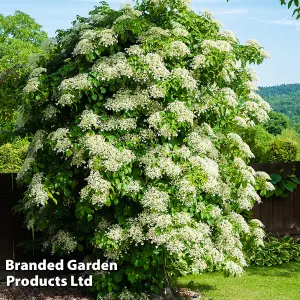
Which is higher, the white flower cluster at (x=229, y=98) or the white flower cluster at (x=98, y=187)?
the white flower cluster at (x=229, y=98)

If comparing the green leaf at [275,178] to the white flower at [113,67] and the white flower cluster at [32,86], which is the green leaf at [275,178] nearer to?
the white flower at [113,67]

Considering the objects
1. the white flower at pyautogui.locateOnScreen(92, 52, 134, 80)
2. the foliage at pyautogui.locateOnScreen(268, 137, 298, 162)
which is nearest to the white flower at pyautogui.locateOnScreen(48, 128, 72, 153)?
the white flower at pyautogui.locateOnScreen(92, 52, 134, 80)

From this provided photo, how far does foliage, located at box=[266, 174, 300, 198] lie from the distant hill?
116 feet

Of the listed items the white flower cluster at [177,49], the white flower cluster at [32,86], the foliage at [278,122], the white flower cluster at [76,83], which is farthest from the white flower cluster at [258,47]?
the foliage at [278,122]

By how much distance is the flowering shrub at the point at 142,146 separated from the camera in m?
6.07

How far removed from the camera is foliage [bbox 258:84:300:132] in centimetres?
4731

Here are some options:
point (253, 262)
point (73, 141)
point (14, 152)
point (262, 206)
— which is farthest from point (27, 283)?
point (14, 152)

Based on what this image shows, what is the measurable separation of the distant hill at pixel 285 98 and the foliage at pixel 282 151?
32.1 metres

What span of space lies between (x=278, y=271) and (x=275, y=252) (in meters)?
0.71

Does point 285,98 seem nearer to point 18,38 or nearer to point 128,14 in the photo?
point 18,38

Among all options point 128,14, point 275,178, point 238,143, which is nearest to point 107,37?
point 128,14

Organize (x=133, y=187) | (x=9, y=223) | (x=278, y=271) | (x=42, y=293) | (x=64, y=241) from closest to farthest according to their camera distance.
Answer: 1. (x=133, y=187)
2. (x=64, y=241)
3. (x=42, y=293)
4. (x=9, y=223)
5. (x=278, y=271)

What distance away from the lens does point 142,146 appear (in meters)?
6.23

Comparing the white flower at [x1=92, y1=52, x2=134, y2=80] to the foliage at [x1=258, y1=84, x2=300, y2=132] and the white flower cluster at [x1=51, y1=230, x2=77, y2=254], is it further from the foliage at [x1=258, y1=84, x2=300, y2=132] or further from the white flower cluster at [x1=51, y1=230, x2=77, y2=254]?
the foliage at [x1=258, y1=84, x2=300, y2=132]
